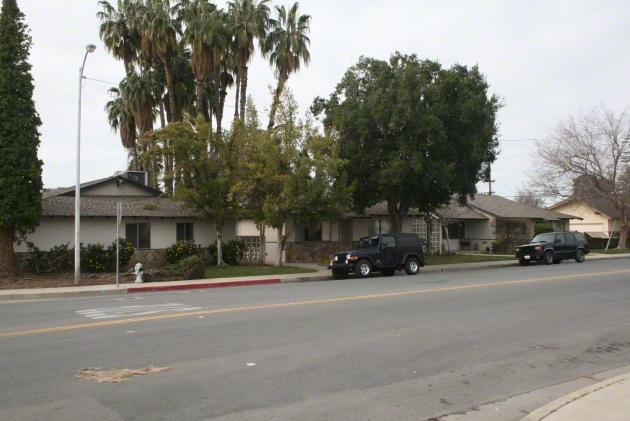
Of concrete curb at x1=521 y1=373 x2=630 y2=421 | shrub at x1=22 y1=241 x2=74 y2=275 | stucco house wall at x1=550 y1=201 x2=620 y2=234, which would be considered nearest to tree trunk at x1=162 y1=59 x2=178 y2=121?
shrub at x1=22 y1=241 x2=74 y2=275

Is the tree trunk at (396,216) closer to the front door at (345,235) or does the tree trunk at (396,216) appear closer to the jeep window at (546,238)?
the front door at (345,235)

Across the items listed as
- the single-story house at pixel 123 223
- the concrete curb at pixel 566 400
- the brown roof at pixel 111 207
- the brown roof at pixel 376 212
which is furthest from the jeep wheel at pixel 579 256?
the concrete curb at pixel 566 400

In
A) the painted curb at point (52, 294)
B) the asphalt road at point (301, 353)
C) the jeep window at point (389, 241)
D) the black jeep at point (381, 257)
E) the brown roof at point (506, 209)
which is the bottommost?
the asphalt road at point (301, 353)

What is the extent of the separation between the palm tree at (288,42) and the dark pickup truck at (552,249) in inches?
Answer: 685

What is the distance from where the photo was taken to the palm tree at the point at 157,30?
110ft

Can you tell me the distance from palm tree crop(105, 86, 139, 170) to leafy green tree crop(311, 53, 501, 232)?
17.4m

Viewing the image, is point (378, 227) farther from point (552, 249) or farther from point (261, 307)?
point (261, 307)

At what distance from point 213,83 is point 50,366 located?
33.6 metres

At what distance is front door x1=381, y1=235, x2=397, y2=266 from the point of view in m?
24.7

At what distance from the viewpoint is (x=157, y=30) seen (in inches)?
1318

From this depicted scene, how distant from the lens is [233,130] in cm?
2673

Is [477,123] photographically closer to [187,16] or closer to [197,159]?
[197,159]

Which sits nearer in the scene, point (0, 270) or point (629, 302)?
point (629, 302)

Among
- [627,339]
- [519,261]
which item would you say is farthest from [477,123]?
[627,339]
